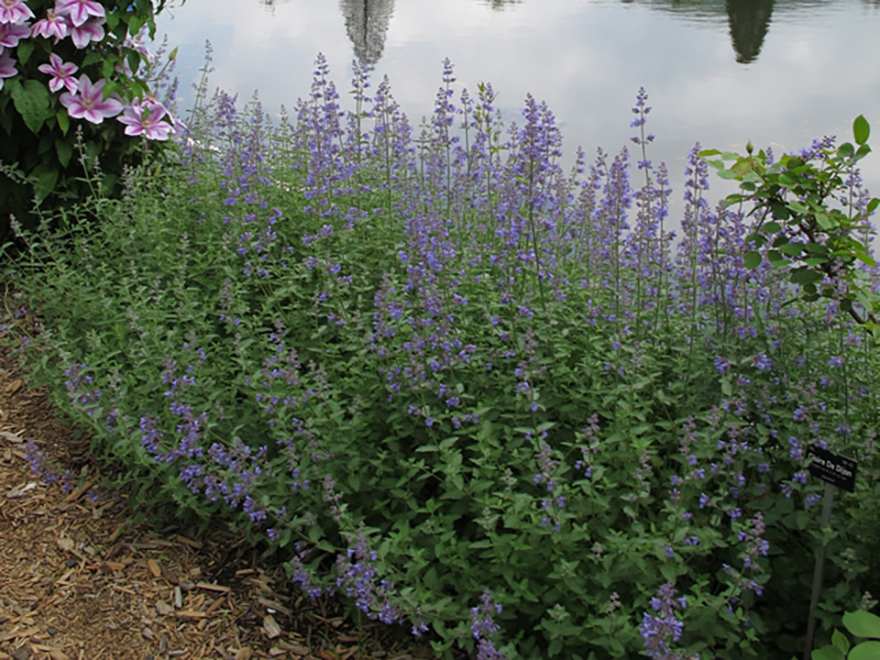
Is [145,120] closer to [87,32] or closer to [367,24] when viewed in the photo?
[87,32]

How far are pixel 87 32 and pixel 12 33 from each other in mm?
359

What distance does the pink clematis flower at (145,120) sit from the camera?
4520mm

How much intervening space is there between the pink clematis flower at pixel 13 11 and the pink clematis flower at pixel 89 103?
0.38m

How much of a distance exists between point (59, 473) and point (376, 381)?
4.88 ft

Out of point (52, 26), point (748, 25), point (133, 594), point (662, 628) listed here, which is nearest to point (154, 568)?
point (133, 594)

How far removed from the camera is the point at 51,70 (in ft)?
14.1

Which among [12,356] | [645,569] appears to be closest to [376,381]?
[645,569]

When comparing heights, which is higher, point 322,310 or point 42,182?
point 42,182

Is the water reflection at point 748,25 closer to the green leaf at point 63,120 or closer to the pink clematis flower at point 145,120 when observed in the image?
the pink clematis flower at point 145,120

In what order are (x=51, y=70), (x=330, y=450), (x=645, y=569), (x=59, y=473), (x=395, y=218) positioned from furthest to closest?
(x=51, y=70)
(x=395, y=218)
(x=59, y=473)
(x=330, y=450)
(x=645, y=569)

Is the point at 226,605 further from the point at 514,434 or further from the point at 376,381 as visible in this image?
the point at 514,434

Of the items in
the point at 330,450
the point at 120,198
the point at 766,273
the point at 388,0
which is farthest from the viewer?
the point at 388,0

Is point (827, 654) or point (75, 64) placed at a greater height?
point (75, 64)

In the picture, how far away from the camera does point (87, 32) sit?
432 centimetres
